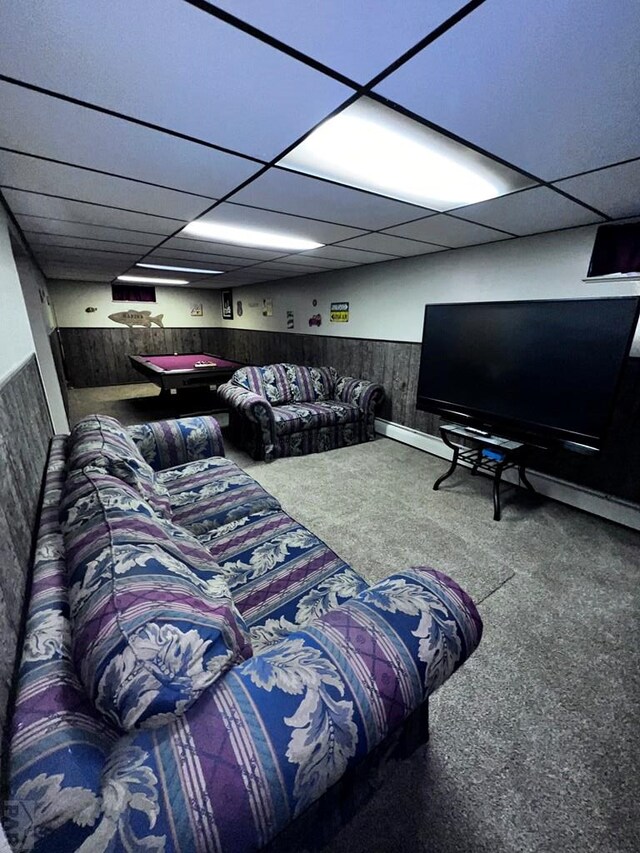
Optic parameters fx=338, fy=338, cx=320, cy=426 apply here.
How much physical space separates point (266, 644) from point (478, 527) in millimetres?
1894

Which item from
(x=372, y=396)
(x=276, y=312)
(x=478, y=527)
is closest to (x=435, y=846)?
(x=478, y=527)

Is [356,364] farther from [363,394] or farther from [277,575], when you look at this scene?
[277,575]

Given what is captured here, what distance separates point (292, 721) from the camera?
2.05ft

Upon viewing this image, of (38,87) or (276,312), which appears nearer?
(38,87)

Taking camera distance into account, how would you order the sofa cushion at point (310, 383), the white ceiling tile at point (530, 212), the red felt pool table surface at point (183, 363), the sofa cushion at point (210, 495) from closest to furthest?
the sofa cushion at point (210, 495)
the white ceiling tile at point (530, 212)
the sofa cushion at point (310, 383)
the red felt pool table surface at point (183, 363)

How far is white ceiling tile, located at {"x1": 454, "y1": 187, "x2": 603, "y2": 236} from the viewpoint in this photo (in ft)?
6.10

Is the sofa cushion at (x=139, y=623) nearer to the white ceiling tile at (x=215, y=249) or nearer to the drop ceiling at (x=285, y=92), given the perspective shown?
the drop ceiling at (x=285, y=92)

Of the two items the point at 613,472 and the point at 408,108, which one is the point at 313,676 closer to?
the point at 408,108

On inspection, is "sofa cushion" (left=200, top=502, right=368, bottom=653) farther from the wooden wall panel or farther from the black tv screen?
the black tv screen

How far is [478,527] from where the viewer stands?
2.41m

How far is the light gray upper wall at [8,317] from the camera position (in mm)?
1304

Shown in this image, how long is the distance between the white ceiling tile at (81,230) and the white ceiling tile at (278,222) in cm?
78

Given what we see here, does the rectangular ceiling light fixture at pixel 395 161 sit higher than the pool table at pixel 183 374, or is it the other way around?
the rectangular ceiling light fixture at pixel 395 161

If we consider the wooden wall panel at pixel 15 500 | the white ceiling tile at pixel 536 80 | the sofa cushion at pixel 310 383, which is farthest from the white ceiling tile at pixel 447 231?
the wooden wall panel at pixel 15 500
